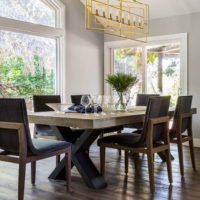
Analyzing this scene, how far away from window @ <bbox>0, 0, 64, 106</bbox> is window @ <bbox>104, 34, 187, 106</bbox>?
1.30m

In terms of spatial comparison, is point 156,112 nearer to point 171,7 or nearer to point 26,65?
point 26,65

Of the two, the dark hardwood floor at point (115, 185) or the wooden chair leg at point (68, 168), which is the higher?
the wooden chair leg at point (68, 168)

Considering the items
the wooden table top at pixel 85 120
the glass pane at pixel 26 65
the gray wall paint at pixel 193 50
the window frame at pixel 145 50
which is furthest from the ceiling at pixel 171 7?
the wooden table top at pixel 85 120

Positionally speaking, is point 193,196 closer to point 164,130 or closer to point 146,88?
point 164,130

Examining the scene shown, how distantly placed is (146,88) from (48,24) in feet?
7.22

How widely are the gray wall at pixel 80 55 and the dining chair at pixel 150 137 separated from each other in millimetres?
2667

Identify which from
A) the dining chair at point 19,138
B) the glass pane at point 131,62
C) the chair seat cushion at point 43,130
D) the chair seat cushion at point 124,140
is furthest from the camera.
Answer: the glass pane at point 131,62

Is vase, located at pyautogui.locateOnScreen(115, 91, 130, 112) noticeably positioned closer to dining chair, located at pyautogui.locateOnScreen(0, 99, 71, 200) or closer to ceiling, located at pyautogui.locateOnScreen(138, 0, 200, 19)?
dining chair, located at pyautogui.locateOnScreen(0, 99, 71, 200)

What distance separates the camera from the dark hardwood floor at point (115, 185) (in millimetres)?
2793

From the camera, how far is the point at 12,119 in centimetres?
253

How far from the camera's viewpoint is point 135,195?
2.81 m

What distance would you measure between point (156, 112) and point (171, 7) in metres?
3.03

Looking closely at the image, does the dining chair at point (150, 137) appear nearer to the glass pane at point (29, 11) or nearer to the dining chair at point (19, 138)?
the dining chair at point (19, 138)

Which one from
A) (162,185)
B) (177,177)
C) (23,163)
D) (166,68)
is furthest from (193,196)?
(166,68)
